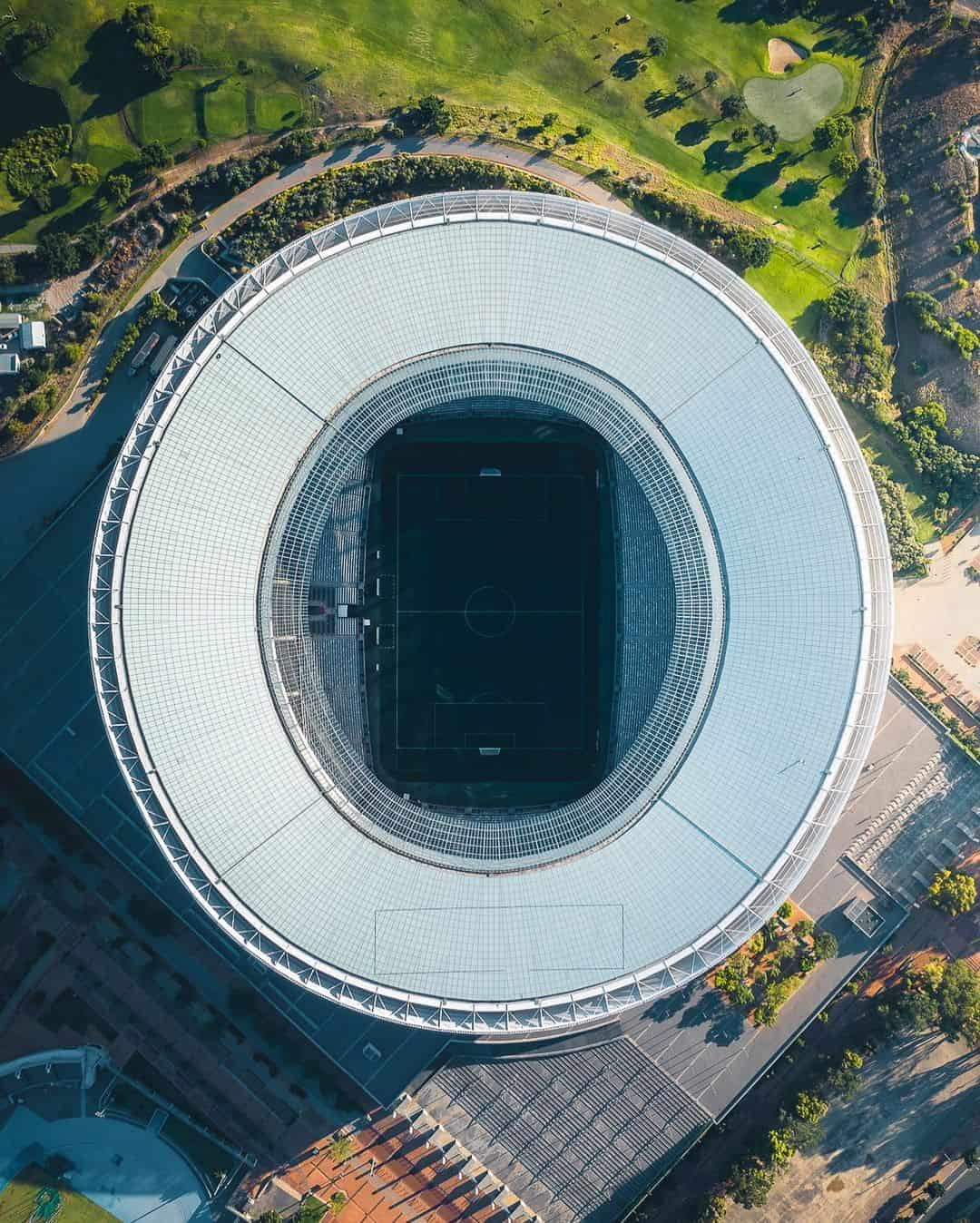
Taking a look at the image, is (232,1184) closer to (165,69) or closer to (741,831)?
(741,831)

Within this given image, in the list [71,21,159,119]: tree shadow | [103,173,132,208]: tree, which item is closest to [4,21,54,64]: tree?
[71,21,159,119]: tree shadow

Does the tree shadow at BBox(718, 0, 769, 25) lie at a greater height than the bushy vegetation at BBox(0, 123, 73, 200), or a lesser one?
lesser

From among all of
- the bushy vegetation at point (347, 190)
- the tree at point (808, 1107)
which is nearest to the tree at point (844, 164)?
the bushy vegetation at point (347, 190)

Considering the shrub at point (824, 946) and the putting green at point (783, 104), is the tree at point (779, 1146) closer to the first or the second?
the shrub at point (824, 946)

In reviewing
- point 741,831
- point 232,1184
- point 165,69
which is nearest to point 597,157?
point 165,69

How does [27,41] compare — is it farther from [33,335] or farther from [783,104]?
[783,104]

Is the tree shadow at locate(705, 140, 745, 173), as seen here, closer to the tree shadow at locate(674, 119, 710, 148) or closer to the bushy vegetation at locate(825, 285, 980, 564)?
the tree shadow at locate(674, 119, 710, 148)

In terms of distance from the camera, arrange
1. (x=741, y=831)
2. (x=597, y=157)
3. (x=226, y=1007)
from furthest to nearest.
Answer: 1. (x=597, y=157)
2. (x=226, y=1007)
3. (x=741, y=831)

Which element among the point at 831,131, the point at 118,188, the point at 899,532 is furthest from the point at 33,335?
the point at 899,532
